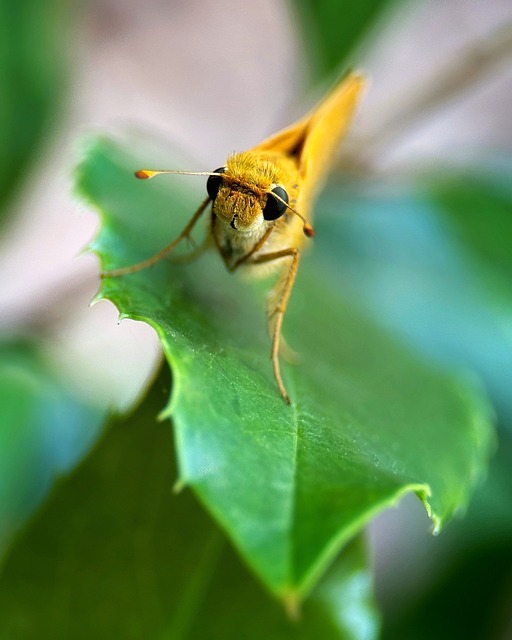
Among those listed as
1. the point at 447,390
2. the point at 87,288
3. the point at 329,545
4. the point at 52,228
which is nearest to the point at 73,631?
the point at 329,545

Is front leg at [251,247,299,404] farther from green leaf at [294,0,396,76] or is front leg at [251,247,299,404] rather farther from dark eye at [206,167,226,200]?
green leaf at [294,0,396,76]

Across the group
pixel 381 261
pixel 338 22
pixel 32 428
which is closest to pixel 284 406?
pixel 32 428

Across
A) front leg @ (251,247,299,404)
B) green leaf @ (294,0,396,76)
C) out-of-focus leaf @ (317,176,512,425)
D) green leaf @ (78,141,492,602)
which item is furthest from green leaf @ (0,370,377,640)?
green leaf @ (294,0,396,76)

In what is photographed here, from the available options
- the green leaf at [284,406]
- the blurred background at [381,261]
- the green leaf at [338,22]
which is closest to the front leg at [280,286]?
the green leaf at [284,406]

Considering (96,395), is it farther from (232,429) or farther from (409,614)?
(232,429)

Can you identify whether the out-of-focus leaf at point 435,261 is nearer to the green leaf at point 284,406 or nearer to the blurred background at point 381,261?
the blurred background at point 381,261
